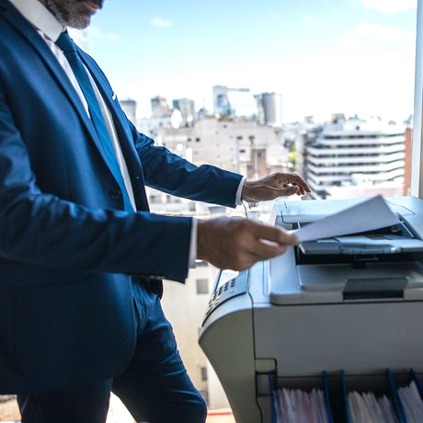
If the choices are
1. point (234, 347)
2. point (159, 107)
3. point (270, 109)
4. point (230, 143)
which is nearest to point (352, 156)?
point (270, 109)

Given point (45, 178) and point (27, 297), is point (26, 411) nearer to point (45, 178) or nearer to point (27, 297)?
point (27, 297)

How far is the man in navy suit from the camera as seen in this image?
568 mm

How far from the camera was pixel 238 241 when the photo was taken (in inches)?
22.1

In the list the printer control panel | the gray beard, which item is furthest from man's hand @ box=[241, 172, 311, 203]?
the gray beard

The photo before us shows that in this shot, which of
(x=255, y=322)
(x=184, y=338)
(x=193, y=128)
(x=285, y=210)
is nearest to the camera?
(x=255, y=322)

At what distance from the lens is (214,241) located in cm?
57

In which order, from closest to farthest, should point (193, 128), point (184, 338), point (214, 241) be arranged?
1. point (214, 241)
2. point (193, 128)
3. point (184, 338)

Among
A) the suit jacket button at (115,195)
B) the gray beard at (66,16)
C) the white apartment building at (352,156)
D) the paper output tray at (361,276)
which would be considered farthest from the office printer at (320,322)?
the white apartment building at (352,156)

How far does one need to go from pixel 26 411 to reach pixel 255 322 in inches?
17.0

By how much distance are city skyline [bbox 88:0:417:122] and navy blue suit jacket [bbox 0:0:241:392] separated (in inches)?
32.1

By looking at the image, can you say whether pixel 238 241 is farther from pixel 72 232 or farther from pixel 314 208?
pixel 314 208

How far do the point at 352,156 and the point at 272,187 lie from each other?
0.65 metres

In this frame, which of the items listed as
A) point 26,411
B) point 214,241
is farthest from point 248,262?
point 26,411

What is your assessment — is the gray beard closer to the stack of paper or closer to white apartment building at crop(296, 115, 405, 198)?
the stack of paper
